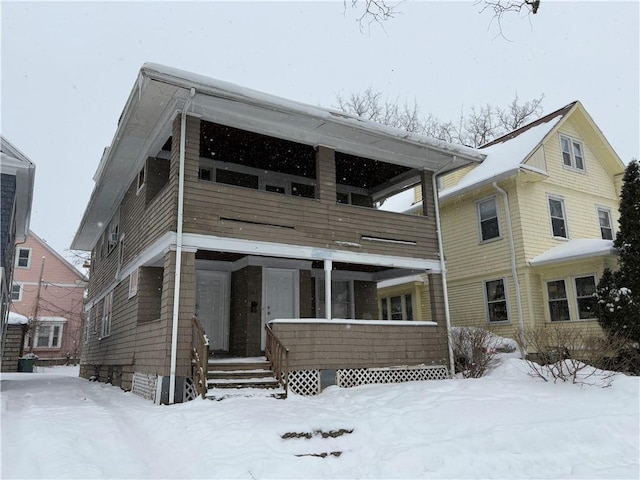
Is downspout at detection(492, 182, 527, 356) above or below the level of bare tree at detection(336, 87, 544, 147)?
below

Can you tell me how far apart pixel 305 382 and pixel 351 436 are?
3891mm

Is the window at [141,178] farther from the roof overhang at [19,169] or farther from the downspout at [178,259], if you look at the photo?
the downspout at [178,259]

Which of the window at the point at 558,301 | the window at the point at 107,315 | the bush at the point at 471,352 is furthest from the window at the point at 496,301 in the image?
the window at the point at 107,315

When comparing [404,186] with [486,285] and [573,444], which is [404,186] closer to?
[486,285]

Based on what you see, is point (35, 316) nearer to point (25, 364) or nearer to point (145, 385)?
point (25, 364)

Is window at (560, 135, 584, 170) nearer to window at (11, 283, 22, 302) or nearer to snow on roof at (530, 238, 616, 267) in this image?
snow on roof at (530, 238, 616, 267)

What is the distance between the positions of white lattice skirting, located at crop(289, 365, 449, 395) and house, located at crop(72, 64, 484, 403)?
0.10 feet

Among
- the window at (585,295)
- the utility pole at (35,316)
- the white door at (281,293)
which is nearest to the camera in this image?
the white door at (281,293)

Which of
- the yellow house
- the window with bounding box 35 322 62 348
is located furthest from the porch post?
the window with bounding box 35 322 62 348

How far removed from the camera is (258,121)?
10.3m

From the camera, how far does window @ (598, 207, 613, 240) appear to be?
17.2m

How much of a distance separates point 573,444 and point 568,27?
252 inches

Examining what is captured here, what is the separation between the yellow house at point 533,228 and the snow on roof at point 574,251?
32mm

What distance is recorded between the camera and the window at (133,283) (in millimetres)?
11633
